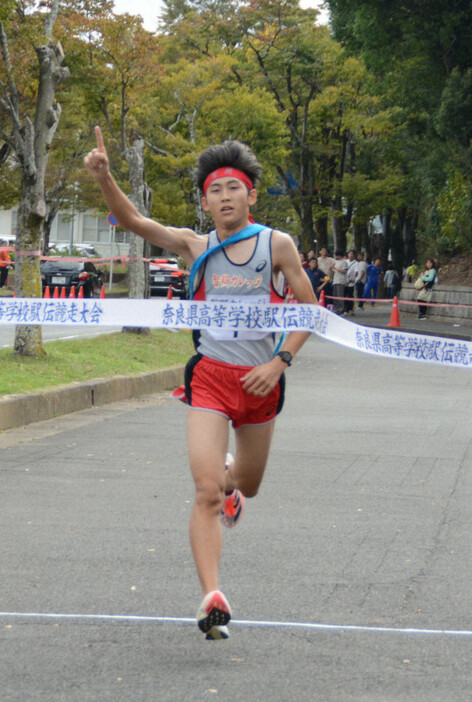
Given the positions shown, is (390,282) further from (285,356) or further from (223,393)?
(223,393)

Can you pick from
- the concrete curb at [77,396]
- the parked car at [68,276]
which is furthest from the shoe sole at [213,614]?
the parked car at [68,276]

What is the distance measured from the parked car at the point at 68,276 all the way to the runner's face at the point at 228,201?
35110 millimetres

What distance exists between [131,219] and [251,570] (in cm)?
188

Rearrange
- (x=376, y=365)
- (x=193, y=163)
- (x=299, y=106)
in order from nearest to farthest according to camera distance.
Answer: (x=376, y=365) → (x=193, y=163) → (x=299, y=106)

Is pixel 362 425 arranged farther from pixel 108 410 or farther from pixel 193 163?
pixel 193 163

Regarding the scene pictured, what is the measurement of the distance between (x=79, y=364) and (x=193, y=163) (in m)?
22.1

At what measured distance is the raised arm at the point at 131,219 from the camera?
4676mm

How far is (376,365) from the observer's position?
19531mm

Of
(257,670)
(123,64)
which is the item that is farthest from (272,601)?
(123,64)

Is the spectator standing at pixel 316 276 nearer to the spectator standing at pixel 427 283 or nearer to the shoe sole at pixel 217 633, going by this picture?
the spectator standing at pixel 427 283

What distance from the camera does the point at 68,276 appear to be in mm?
41062

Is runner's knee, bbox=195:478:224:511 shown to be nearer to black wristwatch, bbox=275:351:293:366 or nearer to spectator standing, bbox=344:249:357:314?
black wristwatch, bbox=275:351:293:366

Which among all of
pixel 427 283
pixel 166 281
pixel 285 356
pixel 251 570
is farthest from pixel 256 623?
→ pixel 166 281

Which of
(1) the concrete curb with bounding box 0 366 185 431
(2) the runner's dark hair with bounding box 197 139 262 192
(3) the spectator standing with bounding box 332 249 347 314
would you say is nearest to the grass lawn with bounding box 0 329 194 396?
(1) the concrete curb with bounding box 0 366 185 431
